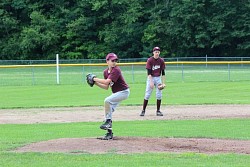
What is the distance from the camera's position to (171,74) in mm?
38250

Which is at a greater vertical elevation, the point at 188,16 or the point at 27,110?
the point at 188,16

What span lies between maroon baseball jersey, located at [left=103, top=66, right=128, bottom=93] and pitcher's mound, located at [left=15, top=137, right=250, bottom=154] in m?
1.03

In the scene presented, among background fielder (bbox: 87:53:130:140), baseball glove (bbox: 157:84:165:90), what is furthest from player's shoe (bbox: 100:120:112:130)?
baseball glove (bbox: 157:84:165:90)

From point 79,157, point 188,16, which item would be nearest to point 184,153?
point 79,157

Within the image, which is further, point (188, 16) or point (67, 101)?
point (188, 16)

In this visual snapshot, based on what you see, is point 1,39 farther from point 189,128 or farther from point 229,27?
point 189,128

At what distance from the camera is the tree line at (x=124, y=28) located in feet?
173

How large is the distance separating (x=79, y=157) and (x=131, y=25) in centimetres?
4668

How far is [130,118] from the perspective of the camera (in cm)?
1579

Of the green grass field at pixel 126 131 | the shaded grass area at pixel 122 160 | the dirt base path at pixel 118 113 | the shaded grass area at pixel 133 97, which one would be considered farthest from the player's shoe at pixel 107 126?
the shaded grass area at pixel 133 97

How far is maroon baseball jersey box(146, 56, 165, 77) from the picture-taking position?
631 inches

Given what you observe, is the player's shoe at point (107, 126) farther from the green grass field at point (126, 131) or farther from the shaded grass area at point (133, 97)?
the shaded grass area at point (133, 97)

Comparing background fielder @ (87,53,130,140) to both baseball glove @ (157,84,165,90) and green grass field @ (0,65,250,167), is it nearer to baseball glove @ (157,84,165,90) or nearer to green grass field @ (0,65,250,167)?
green grass field @ (0,65,250,167)

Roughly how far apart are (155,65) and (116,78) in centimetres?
536
